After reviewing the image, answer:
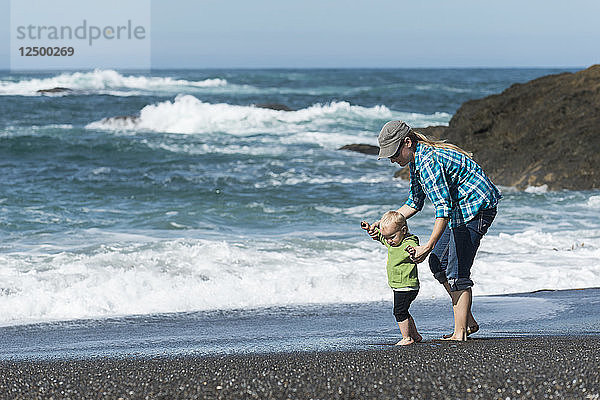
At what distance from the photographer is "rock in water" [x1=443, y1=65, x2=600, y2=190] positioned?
44.3 ft

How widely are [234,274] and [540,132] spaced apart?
349 inches

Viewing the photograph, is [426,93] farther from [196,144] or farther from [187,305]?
[187,305]

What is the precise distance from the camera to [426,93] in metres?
53.6

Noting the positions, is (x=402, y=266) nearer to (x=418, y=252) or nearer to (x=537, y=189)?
(x=418, y=252)

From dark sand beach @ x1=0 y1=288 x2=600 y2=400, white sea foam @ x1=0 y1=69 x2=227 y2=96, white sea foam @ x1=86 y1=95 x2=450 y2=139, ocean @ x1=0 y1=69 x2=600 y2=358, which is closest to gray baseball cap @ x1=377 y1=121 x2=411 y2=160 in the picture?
dark sand beach @ x1=0 y1=288 x2=600 y2=400

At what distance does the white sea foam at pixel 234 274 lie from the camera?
6688mm

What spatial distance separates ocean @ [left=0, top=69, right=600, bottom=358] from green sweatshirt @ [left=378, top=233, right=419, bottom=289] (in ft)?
6.17

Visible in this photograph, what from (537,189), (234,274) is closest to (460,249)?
(234,274)

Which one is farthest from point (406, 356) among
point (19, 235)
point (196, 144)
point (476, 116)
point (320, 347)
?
point (196, 144)

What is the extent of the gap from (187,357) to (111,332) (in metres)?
1.53

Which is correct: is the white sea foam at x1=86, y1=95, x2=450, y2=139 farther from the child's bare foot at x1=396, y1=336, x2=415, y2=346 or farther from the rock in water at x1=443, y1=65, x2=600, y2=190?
the child's bare foot at x1=396, y1=336, x2=415, y2=346

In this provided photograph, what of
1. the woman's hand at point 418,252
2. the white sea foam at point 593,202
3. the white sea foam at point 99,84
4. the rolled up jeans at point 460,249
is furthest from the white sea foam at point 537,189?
the white sea foam at point 99,84

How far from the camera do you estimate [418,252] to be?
419 cm

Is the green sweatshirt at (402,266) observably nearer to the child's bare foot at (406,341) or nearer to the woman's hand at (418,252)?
the woman's hand at (418,252)
